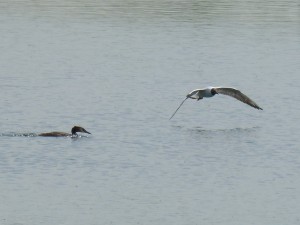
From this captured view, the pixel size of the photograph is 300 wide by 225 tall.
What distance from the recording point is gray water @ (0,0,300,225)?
21250 millimetres

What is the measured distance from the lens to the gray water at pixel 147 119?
21.2m

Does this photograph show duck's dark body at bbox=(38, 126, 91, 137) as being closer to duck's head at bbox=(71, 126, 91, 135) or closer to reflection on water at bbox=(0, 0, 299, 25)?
duck's head at bbox=(71, 126, 91, 135)

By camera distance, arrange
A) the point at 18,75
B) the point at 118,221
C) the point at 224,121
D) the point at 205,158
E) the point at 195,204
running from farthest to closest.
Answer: the point at 18,75 < the point at 224,121 < the point at 205,158 < the point at 195,204 < the point at 118,221

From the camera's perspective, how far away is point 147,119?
96.7ft

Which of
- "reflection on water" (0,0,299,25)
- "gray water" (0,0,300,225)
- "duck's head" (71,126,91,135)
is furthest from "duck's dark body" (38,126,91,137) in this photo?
"reflection on water" (0,0,299,25)

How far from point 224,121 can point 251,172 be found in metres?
6.00

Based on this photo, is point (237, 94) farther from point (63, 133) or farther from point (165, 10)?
point (165, 10)

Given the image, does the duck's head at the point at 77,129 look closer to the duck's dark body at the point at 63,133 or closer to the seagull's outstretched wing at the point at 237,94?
the duck's dark body at the point at 63,133

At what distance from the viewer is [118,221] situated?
19891 mm

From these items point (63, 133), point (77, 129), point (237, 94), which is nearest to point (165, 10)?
point (237, 94)

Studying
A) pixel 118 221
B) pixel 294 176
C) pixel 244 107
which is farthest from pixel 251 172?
pixel 244 107

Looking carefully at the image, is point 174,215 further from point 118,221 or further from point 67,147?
point 67,147

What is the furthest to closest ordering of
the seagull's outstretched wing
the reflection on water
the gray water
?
1. the reflection on water
2. the seagull's outstretched wing
3. the gray water

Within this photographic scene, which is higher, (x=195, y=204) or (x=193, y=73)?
(x=195, y=204)
